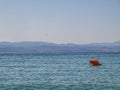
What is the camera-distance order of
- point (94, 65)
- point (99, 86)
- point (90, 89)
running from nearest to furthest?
point (90, 89) → point (99, 86) → point (94, 65)

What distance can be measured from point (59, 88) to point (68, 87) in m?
1.37

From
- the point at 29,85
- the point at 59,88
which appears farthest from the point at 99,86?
the point at 29,85

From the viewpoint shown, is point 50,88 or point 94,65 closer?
point 50,88

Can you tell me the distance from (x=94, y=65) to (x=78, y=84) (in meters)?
37.2

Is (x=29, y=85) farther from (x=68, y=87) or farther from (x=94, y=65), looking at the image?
(x=94, y=65)

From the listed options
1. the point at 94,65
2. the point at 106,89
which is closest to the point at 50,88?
the point at 106,89

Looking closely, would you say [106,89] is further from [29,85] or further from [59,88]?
[29,85]

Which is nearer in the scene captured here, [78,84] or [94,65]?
[78,84]

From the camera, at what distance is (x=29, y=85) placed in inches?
1651

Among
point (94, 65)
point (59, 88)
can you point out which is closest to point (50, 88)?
point (59, 88)

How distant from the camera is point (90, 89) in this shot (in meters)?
38.6

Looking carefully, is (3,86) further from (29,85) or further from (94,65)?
(94,65)

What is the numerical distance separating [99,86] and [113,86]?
66.7 inches

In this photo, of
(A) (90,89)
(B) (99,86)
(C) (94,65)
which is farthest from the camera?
(C) (94,65)
